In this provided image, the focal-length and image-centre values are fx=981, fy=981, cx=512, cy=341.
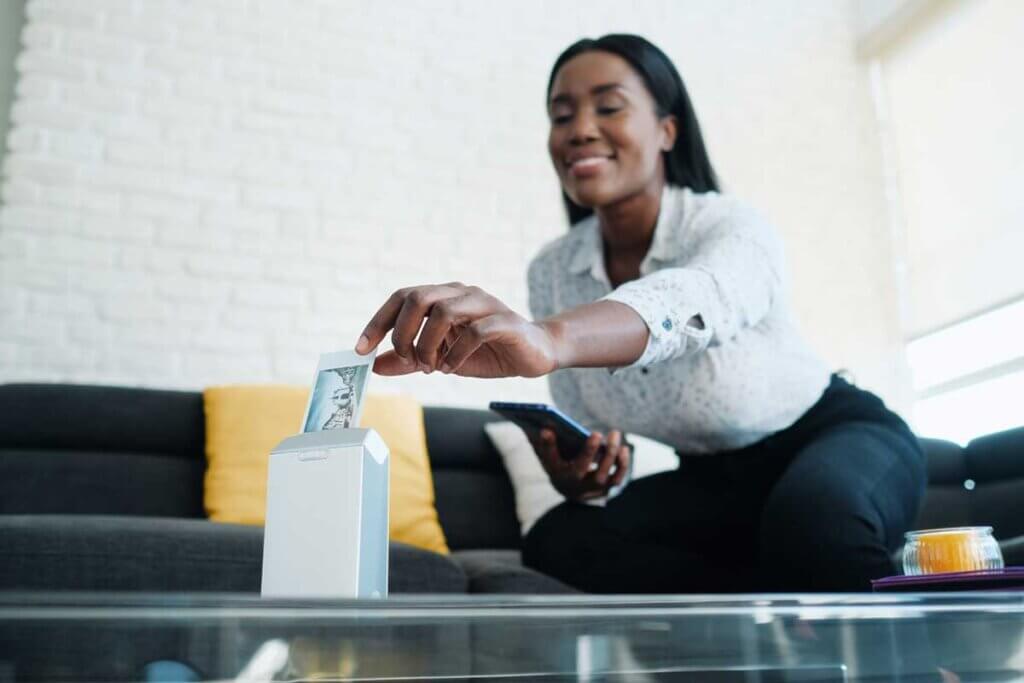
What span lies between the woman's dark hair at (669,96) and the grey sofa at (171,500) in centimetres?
74

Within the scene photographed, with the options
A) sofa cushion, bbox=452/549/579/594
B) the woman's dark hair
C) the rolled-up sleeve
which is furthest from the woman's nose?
sofa cushion, bbox=452/549/579/594

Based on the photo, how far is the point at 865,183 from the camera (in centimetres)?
386

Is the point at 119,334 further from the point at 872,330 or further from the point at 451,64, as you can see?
the point at 872,330

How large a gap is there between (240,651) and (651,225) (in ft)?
4.31

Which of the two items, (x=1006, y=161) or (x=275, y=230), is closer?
(x=275, y=230)

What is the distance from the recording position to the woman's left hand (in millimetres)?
808

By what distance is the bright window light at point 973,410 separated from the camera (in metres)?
3.23

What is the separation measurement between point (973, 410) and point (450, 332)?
303 centimetres

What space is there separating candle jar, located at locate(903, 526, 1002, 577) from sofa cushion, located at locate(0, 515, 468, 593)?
109cm

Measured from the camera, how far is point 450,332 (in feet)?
2.81

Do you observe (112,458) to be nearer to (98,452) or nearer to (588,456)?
(98,452)

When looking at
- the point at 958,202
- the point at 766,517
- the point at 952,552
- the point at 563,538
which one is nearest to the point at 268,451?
the point at 563,538

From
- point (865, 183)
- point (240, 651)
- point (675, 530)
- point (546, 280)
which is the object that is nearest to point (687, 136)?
point (546, 280)

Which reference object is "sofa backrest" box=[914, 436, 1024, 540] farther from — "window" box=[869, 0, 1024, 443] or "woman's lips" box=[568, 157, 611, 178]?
"woman's lips" box=[568, 157, 611, 178]
